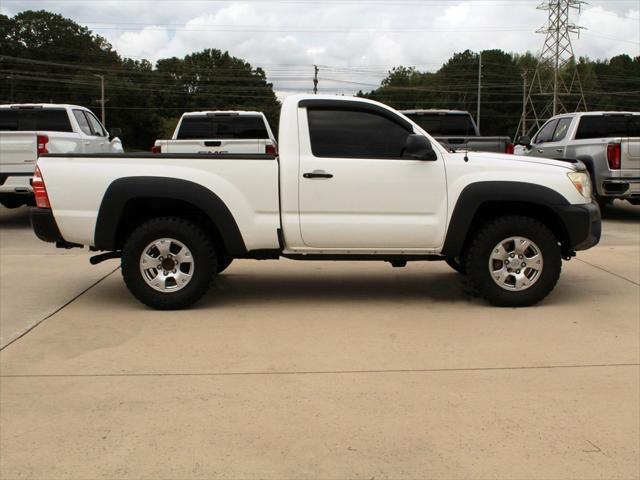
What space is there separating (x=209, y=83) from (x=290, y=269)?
99.0m

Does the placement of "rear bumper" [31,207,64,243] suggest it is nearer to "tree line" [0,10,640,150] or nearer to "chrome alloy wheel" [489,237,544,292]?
"chrome alloy wheel" [489,237,544,292]

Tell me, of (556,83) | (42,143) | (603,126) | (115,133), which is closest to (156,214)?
(42,143)

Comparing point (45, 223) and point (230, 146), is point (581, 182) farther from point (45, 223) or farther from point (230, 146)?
point (230, 146)

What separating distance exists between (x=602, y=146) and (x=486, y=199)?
713 centimetres

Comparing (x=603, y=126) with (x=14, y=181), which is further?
(x=603, y=126)

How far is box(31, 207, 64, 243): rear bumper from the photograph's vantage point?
20.3 feet

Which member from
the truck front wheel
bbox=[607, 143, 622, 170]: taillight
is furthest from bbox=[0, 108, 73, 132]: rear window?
bbox=[607, 143, 622, 170]: taillight

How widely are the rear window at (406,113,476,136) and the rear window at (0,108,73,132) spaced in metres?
6.73

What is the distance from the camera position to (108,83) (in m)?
96.2

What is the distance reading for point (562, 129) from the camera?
14.1 metres

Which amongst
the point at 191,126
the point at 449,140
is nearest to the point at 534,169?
the point at 449,140

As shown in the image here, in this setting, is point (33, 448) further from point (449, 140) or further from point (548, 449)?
point (449, 140)

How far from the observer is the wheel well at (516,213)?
6.41 metres

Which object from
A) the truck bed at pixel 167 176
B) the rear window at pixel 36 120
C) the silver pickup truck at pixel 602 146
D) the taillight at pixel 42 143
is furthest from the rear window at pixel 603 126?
the rear window at pixel 36 120
